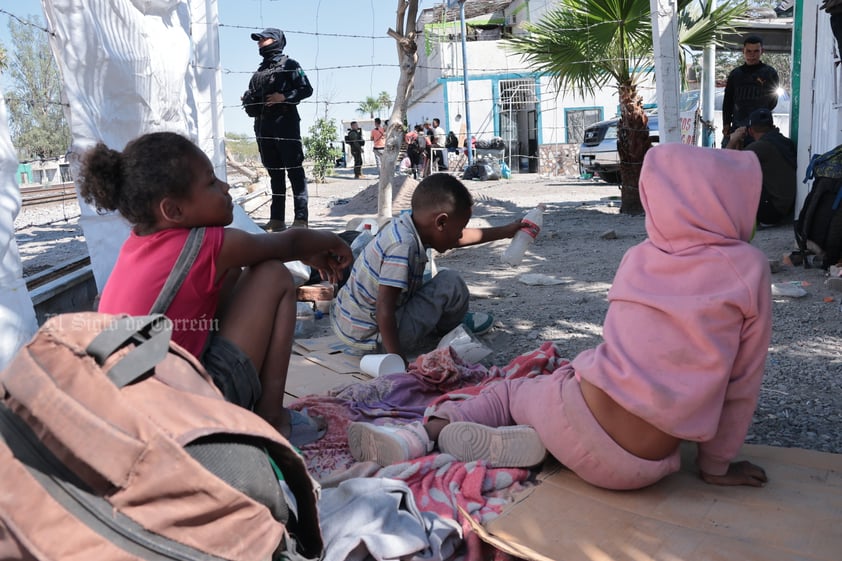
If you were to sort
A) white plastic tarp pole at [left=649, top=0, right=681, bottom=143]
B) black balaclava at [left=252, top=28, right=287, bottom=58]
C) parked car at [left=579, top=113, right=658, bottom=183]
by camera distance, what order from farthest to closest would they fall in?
parked car at [left=579, top=113, right=658, bottom=183] < black balaclava at [left=252, top=28, right=287, bottom=58] < white plastic tarp pole at [left=649, top=0, right=681, bottom=143]

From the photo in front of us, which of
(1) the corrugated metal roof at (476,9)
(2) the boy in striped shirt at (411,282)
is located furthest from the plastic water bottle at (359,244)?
(1) the corrugated metal roof at (476,9)

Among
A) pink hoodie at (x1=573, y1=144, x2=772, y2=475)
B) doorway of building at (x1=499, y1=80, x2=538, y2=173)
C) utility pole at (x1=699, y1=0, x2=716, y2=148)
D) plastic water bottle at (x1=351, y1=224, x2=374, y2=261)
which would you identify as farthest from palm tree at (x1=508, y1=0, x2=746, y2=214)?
doorway of building at (x1=499, y1=80, x2=538, y2=173)

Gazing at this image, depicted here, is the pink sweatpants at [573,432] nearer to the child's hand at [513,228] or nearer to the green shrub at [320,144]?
the child's hand at [513,228]

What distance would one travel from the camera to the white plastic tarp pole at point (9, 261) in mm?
2848

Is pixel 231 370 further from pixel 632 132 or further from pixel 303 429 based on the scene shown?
pixel 632 132

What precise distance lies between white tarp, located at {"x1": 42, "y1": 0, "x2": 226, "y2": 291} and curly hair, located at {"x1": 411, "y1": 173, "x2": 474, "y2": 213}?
1.89 m

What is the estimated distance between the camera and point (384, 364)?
3174 millimetres

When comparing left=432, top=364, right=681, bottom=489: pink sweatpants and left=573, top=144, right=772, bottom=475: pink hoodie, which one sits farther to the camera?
left=432, top=364, right=681, bottom=489: pink sweatpants

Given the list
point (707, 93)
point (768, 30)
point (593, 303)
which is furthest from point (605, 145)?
point (593, 303)

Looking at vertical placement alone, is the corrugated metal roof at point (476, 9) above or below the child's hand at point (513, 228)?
above

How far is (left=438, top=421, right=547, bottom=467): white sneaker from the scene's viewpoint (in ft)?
6.91

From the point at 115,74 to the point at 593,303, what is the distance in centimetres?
321

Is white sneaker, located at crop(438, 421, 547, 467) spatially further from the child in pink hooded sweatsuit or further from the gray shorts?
the gray shorts

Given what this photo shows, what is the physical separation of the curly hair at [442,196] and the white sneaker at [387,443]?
1.24 meters
